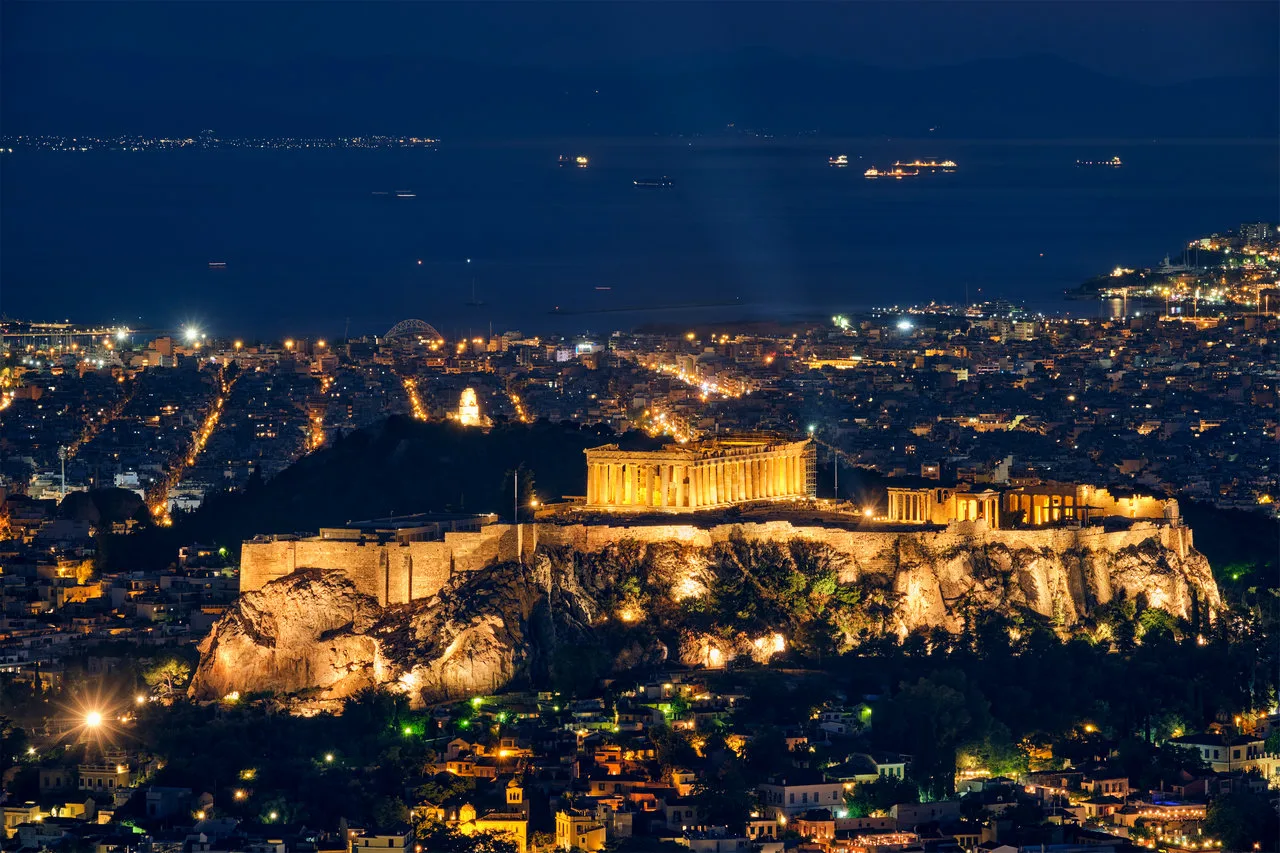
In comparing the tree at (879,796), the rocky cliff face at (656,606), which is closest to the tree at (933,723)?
the tree at (879,796)

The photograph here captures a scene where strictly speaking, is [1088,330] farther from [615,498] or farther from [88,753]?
[88,753]

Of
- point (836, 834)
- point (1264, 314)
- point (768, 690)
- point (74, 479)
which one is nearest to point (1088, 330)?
point (1264, 314)

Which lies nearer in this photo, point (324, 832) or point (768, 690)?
point (324, 832)

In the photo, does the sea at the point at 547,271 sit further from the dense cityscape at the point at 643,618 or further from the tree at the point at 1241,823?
the tree at the point at 1241,823

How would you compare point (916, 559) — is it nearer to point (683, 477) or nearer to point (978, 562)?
point (978, 562)

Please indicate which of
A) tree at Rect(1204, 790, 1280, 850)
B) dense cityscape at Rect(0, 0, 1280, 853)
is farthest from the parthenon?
tree at Rect(1204, 790, 1280, 850)

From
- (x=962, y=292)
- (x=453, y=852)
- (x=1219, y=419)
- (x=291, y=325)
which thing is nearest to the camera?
(x=453, y=852)
